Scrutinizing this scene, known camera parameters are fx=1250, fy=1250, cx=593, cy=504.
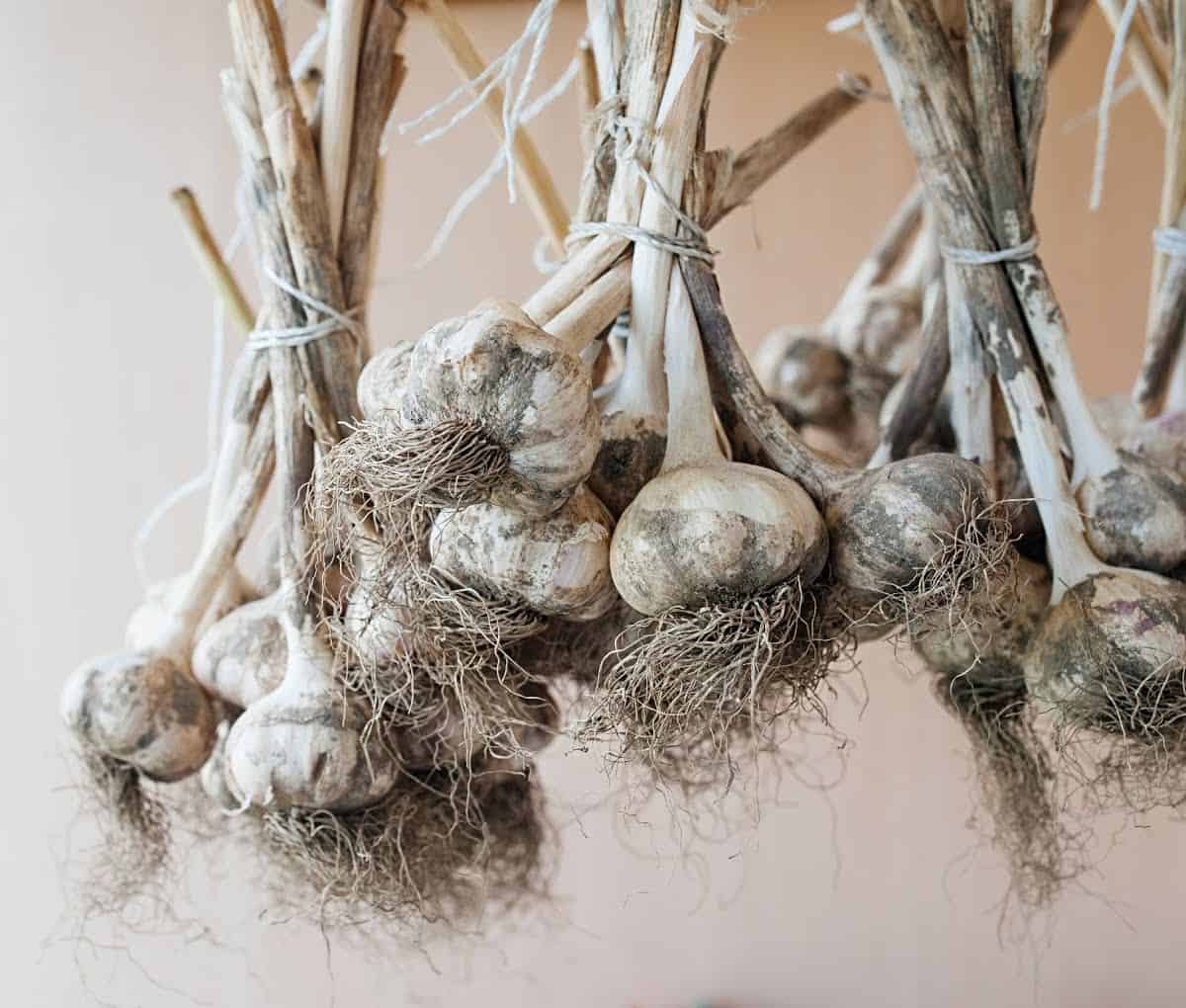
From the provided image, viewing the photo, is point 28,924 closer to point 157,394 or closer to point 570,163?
point 157,394

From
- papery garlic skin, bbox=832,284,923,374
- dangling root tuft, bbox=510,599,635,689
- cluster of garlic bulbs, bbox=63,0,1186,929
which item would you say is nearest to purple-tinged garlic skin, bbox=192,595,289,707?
cluster of garlic bulbs, bbox=63,0,1186,929

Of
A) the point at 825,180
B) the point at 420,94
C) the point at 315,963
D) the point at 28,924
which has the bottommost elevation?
the point at 315,963

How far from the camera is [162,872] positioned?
0.68 meters

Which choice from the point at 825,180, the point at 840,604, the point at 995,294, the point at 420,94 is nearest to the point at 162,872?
the point at 840,604

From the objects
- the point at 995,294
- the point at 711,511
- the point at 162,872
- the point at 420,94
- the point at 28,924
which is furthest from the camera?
the point at 420,94

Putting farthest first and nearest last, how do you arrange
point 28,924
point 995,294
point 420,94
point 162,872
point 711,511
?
point 420,94
point 28,924
point 162,872
point 995,294
point 711,511

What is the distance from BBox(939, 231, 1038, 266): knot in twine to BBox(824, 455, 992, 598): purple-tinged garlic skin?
0.12 m

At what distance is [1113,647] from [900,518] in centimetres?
11

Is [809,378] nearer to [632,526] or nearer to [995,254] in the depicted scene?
[995,254]

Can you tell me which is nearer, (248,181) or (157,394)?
(248,181)

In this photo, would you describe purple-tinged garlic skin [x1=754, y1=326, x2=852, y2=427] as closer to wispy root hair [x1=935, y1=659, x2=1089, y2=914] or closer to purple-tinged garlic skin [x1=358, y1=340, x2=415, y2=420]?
wispy root hair [x1=935, y1=659, x2=1089, y2=914]

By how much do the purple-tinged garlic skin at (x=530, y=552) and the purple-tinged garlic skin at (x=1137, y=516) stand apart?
215 mm

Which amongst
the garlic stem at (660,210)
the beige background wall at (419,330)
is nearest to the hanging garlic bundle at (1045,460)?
the garlic stem at (660,210)

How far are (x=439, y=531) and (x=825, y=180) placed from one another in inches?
32.9
